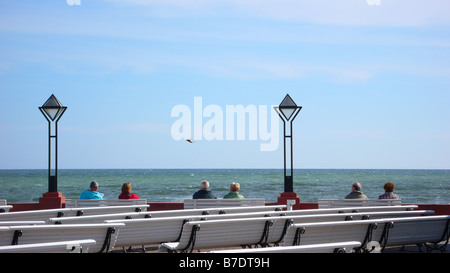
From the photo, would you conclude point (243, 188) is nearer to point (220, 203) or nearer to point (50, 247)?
point (220, 203)

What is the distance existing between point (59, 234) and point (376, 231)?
3397mm

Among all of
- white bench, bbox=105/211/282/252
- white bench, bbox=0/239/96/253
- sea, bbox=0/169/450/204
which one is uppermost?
white bench, bbox=0/239/96/253

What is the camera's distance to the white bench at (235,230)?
6125 millimetres

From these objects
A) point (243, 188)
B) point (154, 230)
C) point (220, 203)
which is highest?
point (220, 203)

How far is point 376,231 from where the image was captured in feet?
21.6

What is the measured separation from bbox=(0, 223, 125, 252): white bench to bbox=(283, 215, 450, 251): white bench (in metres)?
1.72

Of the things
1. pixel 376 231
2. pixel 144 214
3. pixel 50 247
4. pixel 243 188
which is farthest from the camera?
pixel 243 188

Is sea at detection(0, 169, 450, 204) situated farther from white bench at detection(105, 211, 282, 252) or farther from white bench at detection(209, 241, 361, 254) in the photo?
white bench at detection(209, 241, 361, 254)

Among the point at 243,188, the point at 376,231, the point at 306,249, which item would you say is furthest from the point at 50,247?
the point at 243,188

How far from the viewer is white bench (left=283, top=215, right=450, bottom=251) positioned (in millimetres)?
5613

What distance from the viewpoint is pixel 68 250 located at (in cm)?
447

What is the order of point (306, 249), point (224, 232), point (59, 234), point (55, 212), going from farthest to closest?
1. point (55, 212)
2. point (224, 232)
3. point (59, 234)
4. point (306, 249)

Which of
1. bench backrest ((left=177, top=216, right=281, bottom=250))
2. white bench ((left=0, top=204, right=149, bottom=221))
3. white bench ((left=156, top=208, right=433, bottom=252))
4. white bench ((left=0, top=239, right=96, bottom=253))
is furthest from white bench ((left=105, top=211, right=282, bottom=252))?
white bench ((left=0, top=239, right=96, bottom=253))
